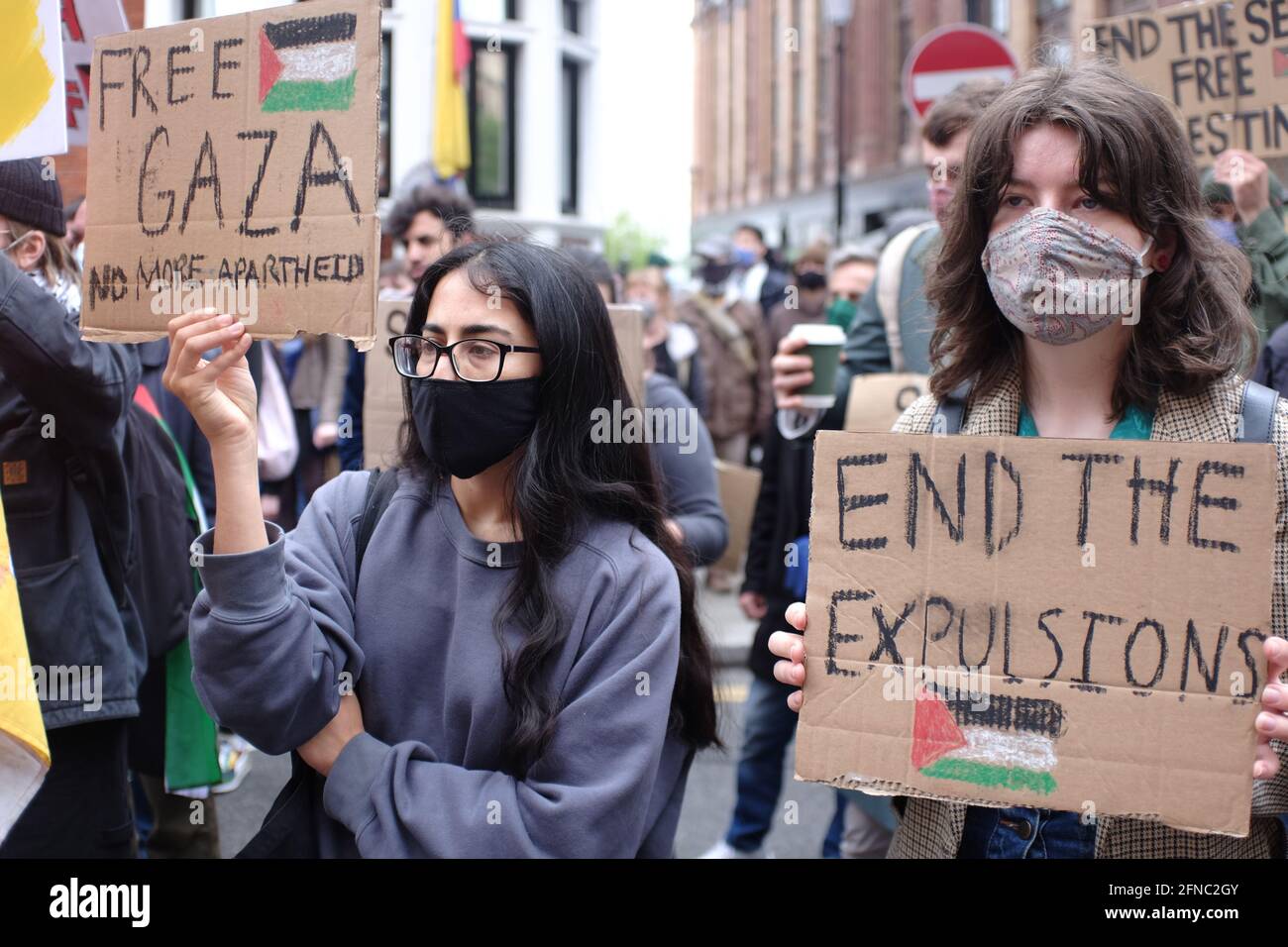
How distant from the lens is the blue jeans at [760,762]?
4430mm

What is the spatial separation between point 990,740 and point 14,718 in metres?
1.45

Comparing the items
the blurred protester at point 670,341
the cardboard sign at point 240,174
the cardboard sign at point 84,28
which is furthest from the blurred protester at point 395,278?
the cardboard sign at point 240,174

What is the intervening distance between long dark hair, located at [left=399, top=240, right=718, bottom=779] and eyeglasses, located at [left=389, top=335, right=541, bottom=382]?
0.25 feet

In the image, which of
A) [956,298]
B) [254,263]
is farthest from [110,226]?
[956,298]

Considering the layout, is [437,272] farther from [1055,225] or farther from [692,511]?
[692,511]

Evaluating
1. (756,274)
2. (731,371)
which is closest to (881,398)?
(731,371)

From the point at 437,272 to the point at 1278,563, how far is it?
1.51 meters

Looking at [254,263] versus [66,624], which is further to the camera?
[66,624]

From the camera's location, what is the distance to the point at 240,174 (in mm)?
2240

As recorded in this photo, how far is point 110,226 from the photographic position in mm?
2355

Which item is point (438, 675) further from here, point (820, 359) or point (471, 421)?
point (820, 359)

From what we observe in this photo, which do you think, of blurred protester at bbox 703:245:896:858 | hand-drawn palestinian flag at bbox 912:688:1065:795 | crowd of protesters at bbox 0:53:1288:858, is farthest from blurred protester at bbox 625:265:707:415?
hand-drawn palestinian flag at bbox 912:688:1065:795

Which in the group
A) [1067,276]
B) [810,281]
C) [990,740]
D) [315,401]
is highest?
[810,281]
